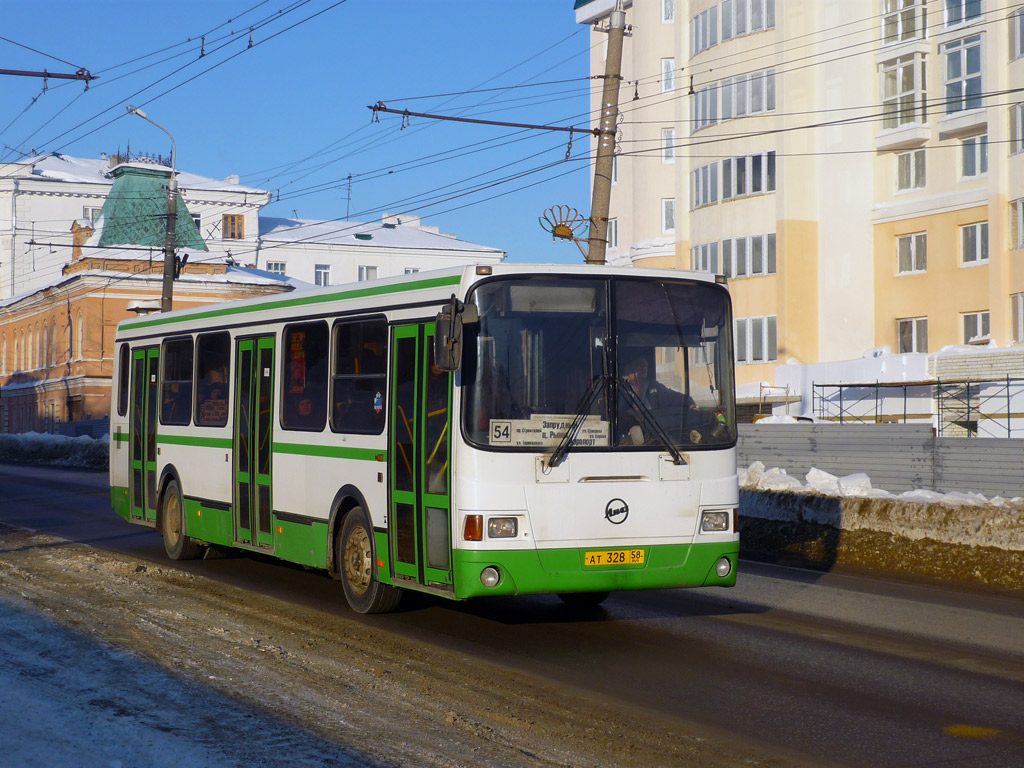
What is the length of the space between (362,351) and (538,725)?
4.84 metres

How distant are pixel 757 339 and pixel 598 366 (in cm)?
3774

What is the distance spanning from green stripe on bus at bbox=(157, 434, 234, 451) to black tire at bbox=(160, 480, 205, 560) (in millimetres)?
519

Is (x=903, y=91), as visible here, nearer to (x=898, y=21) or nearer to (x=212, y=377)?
(x=898, y=21)

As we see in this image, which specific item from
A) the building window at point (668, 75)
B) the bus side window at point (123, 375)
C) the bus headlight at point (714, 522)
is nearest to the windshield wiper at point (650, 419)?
the bus headlight at point (714, 522)

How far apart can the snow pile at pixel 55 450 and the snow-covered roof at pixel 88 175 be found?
37.7m

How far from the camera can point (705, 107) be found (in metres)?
47.9

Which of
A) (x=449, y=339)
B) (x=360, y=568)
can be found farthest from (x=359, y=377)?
(x=449, y=339)

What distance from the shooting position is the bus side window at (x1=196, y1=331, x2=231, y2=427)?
45.7 feet

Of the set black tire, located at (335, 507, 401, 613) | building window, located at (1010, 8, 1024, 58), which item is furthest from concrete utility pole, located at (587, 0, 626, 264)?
building window, located at (1010, 8, 1024, 58)

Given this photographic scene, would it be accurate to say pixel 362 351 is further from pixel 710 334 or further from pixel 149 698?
pixel 149 698

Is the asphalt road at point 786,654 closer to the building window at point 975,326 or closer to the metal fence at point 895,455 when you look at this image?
the metal fence at point 895,455

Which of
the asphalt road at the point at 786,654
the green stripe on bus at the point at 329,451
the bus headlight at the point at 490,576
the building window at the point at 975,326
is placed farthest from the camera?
the building window at the point at 975,326

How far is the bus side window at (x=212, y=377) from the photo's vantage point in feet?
45.7

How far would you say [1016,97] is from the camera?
3894 cm
